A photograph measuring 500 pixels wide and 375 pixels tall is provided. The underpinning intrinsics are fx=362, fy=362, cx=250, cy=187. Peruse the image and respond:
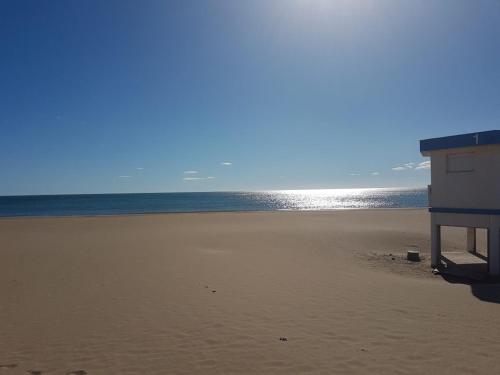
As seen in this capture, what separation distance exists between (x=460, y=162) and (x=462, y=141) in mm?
886

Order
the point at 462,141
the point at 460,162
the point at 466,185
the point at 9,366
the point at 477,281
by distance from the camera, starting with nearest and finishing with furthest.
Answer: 1. the point at 9,366
2. the point at 477,281
3. the point at 462,141
4. the point at 466,185
5. the point at 460,162

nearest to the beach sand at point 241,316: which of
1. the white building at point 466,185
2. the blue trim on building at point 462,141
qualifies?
the white building at point 466,185

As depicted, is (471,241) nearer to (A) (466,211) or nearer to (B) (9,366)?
(A) (466,211)

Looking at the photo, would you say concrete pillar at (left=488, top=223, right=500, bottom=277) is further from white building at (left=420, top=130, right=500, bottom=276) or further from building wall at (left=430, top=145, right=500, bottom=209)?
building wall at (left=430, top=145, right=500, bottom=209)

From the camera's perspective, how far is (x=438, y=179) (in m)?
13.6

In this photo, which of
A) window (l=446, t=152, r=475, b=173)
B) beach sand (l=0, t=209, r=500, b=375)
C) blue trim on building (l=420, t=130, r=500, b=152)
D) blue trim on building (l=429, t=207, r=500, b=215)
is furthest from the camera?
window (l=446, t=152, r=475, b=173)

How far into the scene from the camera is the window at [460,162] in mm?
12742

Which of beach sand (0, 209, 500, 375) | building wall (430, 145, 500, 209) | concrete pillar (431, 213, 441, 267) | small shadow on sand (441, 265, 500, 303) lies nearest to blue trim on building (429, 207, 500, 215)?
building wall (430, 145, 500, 209)

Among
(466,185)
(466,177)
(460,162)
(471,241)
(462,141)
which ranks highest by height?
(462,141)

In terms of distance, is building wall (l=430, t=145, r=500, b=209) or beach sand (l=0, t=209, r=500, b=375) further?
building wall (l=430, t=145, r=500, b=209)

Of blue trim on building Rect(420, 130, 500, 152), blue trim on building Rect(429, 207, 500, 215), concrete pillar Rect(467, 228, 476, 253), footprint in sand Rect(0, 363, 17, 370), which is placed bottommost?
footprint in sand Rect(0, 363, 17, 370)

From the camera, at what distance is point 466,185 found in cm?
1280

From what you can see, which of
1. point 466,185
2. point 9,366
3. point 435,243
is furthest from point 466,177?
point 9,366

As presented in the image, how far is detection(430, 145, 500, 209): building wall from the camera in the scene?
480 inches
